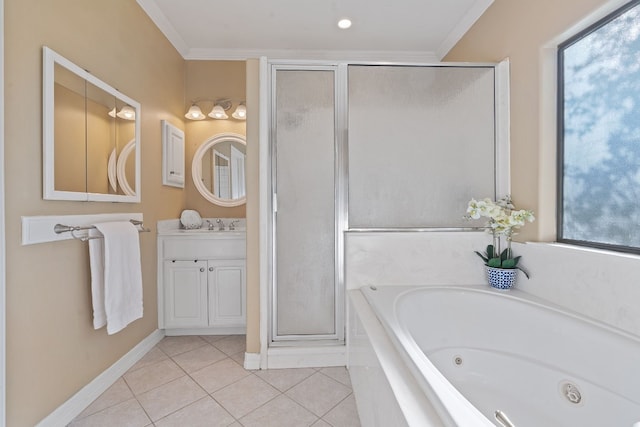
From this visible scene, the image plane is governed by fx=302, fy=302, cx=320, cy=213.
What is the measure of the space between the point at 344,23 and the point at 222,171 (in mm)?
1672

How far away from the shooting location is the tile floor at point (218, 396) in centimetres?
149

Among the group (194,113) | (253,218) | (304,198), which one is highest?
(194,113)

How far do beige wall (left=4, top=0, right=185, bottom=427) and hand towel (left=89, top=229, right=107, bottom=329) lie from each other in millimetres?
63

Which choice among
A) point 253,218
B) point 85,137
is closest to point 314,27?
point 253,218

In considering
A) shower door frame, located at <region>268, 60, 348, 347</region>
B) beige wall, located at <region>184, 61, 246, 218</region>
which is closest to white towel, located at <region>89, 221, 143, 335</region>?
shower door frame, located at <region>268, 60, 348, 347</region>

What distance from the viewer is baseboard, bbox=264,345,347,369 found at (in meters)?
1.95

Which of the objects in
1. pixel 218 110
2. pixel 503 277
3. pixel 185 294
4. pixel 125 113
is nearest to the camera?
pixel 503 277

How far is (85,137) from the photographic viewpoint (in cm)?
160

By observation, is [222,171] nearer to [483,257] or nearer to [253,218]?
[253,218]

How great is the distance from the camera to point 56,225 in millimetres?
1394

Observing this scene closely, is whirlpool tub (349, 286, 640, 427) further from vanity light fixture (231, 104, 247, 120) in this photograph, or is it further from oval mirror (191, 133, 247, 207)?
vanity light fixture (231, 104, 247, 120)

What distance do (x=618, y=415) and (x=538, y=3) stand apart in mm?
1887

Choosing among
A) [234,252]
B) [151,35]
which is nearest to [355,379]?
[234,252]

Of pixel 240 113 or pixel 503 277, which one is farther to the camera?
pixel 240 113
